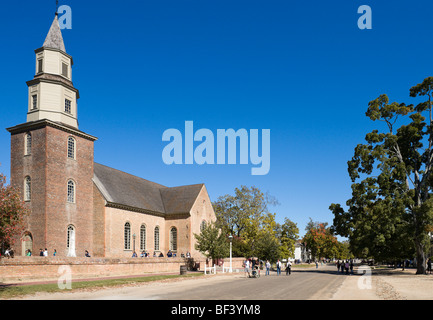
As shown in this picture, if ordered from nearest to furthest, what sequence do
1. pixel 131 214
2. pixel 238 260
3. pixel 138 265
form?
pixel 138 265 < pixel 131 214 < pixel 238 260

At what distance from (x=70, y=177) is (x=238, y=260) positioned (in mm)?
27276

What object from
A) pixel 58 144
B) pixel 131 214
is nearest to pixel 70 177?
pixel 58 144

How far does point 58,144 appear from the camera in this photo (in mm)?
37844

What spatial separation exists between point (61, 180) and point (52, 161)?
2.04 metres

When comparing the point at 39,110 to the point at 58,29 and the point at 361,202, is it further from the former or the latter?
the point at 361,202

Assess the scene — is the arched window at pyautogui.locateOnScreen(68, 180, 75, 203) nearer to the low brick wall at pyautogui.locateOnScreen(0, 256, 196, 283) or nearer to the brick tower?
the brick tower

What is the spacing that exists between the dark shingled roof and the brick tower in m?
4.26

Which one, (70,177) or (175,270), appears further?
(175,270)

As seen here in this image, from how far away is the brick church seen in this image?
35.9 meters

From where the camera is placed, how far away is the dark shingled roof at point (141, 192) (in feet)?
148

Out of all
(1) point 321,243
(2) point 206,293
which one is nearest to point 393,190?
(2) point 206,293

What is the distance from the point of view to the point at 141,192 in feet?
177

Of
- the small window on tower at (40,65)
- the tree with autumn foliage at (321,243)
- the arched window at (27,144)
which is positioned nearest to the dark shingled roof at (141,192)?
the arched window at (27,144)

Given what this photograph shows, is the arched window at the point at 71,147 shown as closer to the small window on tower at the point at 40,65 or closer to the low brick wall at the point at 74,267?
the small window on tower at the point at 40,65
